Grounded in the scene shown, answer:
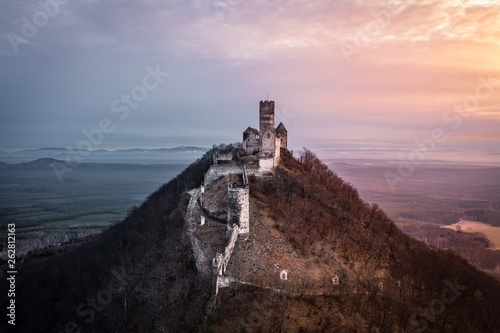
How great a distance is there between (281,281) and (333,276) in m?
4.90

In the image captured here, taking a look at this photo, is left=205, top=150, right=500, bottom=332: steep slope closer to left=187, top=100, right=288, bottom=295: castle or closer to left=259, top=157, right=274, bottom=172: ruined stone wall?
left=187, top=100, right=288, bottom=295: castle

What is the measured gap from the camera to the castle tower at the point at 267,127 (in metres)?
43.0

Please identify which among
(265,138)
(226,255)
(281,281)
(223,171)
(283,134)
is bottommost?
(281,281)

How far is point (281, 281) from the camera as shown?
23562mm

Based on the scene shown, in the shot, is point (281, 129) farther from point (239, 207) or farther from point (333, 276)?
point (333, 276)

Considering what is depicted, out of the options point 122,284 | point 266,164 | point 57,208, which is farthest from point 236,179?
point 57,208

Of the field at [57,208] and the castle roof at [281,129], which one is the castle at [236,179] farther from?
the field at [57,208]

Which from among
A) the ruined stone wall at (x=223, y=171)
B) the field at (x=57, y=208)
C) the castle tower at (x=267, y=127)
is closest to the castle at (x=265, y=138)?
the castle tower at (x=267, y=127)

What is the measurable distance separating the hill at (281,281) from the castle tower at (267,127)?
3.52 metres

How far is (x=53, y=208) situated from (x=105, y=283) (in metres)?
116

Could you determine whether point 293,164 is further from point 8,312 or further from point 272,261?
point 8,312

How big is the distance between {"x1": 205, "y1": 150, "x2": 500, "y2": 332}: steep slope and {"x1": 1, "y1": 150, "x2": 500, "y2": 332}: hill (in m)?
0.09

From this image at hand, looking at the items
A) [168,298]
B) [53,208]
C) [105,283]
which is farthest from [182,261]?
[53,208]

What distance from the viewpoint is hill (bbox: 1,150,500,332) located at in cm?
2194
